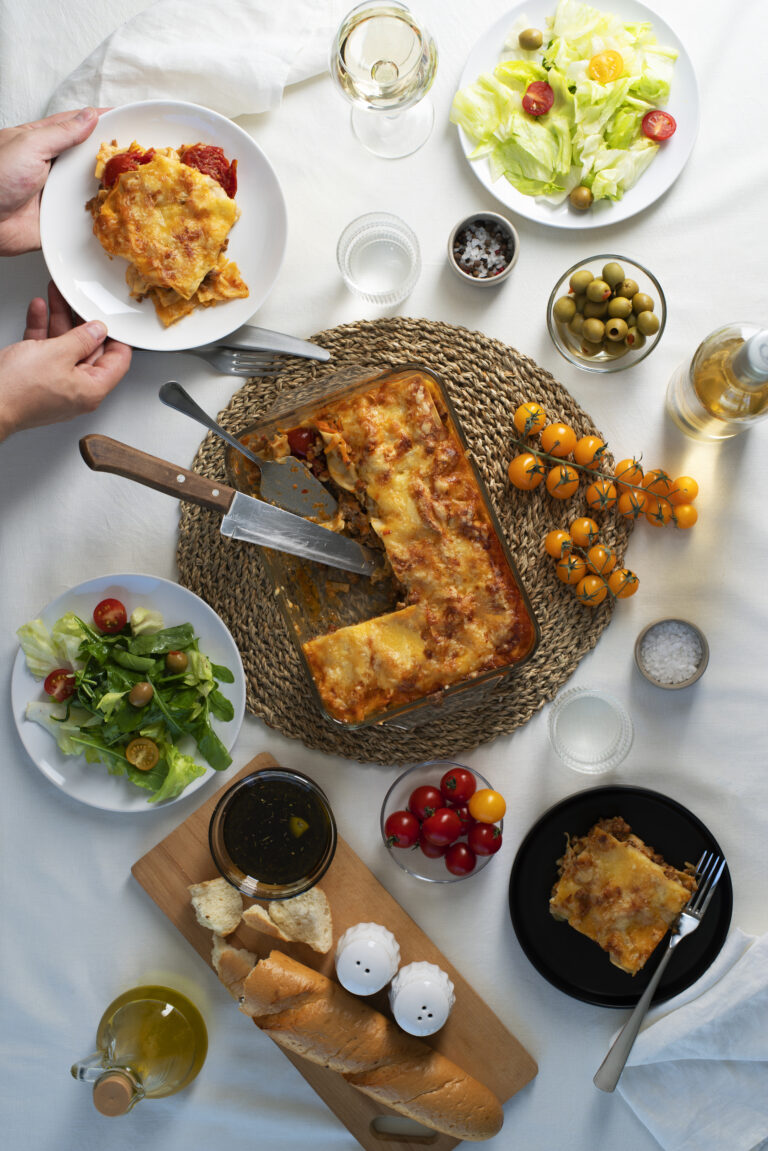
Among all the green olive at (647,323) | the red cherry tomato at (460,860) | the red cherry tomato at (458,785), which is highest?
the green olive at (647,323)

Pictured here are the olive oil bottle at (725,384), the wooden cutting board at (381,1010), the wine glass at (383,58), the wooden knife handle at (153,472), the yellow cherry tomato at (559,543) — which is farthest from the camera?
the wooden cutting board at (381,1010)

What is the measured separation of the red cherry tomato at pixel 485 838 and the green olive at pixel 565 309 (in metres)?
1.60

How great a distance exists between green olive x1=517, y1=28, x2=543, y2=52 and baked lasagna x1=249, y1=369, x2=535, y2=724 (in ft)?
3.75

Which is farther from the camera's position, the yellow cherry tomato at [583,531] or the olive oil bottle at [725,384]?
the yellow cherry tomato at [583,531]

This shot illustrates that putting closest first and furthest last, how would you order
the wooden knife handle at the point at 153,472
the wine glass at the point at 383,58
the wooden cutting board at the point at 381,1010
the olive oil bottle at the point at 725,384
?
1. the wooden knife handle at the point at 153,472
2. the olive oil bottle at the point at 725,384
3. the wine glass at the point at 383,58
4. the wooden cutting board at the point at 381,1010

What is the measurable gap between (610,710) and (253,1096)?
176 cm

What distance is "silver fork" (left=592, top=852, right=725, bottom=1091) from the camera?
8.51 feet

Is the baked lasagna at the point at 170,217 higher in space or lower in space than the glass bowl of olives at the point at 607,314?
lower

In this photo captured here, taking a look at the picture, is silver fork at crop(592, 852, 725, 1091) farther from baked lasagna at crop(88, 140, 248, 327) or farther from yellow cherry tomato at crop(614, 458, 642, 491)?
baked lasagna at crop(88, 140, 248, 327)

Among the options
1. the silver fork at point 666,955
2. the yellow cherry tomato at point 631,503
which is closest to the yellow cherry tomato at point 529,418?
the yellow cherry tomato at point 631,503

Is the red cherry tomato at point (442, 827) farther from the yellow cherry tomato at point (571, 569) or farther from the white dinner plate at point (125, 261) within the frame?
the white dinner plate at point (125, 261)

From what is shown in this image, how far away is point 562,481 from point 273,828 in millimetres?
1411

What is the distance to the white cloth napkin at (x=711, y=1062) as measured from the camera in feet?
8.79

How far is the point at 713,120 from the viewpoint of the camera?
276cm
